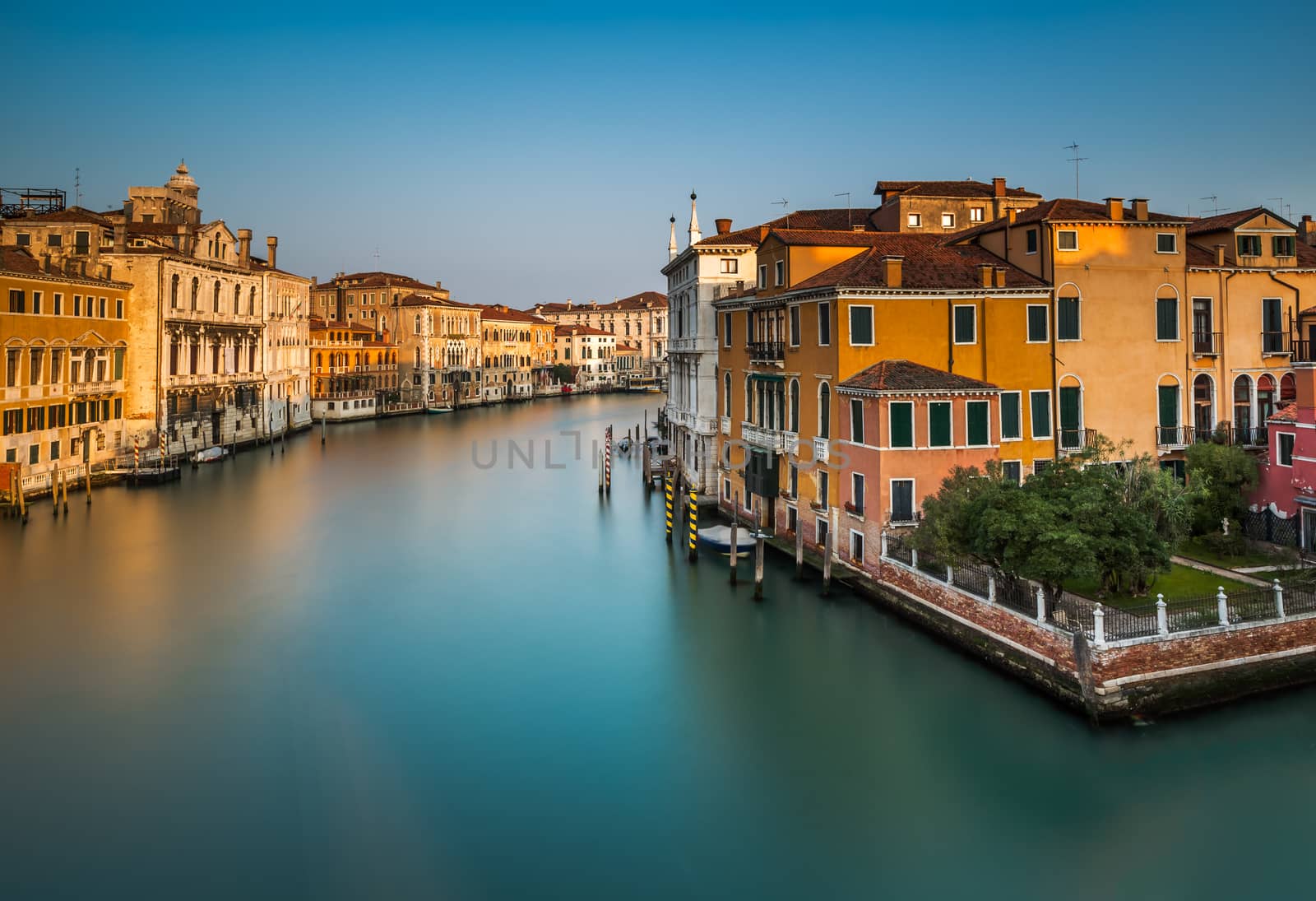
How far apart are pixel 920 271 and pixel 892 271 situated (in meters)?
0.75

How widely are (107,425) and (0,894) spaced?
836 inches

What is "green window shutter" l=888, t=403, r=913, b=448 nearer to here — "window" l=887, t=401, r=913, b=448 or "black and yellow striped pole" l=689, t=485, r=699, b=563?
"window" l=887, t=401, r=913, b=448

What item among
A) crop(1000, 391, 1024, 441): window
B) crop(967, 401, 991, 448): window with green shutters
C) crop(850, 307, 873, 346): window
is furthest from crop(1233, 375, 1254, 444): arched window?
crop(850, 307, 873, 346): window

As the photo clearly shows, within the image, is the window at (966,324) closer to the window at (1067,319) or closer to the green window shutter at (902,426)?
the window at (1067,319)

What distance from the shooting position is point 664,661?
36.7 feet

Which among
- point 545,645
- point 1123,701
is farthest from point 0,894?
point 1123,701

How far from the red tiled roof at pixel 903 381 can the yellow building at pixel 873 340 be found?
311 millimetres

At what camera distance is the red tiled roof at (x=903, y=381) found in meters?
12.1

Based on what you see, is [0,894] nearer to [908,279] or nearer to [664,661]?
[664,661]

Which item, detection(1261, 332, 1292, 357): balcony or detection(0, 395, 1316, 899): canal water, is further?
detection(1261, 332, 1292, 357): balcony

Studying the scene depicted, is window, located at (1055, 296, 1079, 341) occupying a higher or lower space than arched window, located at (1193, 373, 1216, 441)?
higher

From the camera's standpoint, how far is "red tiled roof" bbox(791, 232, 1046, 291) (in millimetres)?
13516

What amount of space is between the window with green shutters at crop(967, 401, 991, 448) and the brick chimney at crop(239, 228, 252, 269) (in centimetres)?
2912

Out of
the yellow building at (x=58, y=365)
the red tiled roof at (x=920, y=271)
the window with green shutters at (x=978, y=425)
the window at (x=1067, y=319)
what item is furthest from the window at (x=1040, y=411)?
the yellow building at (x=58, y=365)
